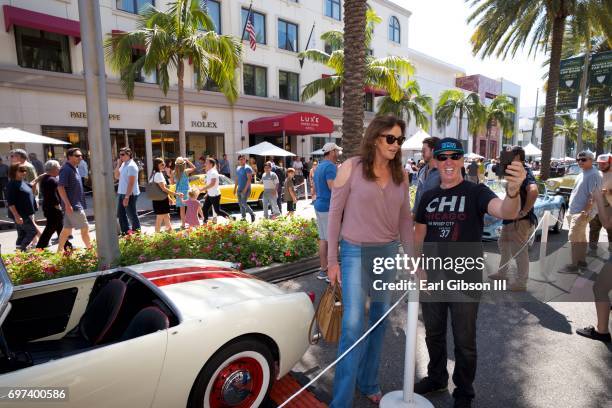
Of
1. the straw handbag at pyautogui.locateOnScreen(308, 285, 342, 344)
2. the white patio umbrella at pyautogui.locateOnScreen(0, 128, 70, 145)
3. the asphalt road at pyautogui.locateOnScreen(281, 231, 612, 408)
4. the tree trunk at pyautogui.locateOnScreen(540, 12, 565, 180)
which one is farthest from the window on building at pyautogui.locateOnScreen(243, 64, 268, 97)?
the straw handbag at pyautogui.locateOnScreen(308, 285, 342, 344)

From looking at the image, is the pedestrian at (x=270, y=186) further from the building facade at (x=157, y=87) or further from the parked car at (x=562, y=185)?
the parked car at (x=562, y=185)

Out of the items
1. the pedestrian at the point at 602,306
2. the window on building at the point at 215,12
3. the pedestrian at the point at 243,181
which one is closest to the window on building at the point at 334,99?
the window on building at the point at 215,12

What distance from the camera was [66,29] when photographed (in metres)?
14.2

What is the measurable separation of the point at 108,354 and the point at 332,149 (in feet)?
12.5

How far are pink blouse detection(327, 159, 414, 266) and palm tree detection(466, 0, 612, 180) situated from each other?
48.8 ft

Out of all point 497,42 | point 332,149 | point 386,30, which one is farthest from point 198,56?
point 386,30

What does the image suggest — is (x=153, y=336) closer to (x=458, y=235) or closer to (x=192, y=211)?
(x=458, y=235)

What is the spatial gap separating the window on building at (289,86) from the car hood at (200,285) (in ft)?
70.8

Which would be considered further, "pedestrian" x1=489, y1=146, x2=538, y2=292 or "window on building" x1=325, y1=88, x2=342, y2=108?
"window on building" x1=325, y1=88, x2=342, y2=108

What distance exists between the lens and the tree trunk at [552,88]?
13.5 m

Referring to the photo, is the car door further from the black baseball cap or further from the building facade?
the building facade

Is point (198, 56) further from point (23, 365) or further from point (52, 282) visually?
point (23, 365)

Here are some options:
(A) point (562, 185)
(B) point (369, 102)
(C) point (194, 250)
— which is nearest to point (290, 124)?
(B) point (369, 102)

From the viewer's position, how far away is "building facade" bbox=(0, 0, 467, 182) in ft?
46.4
